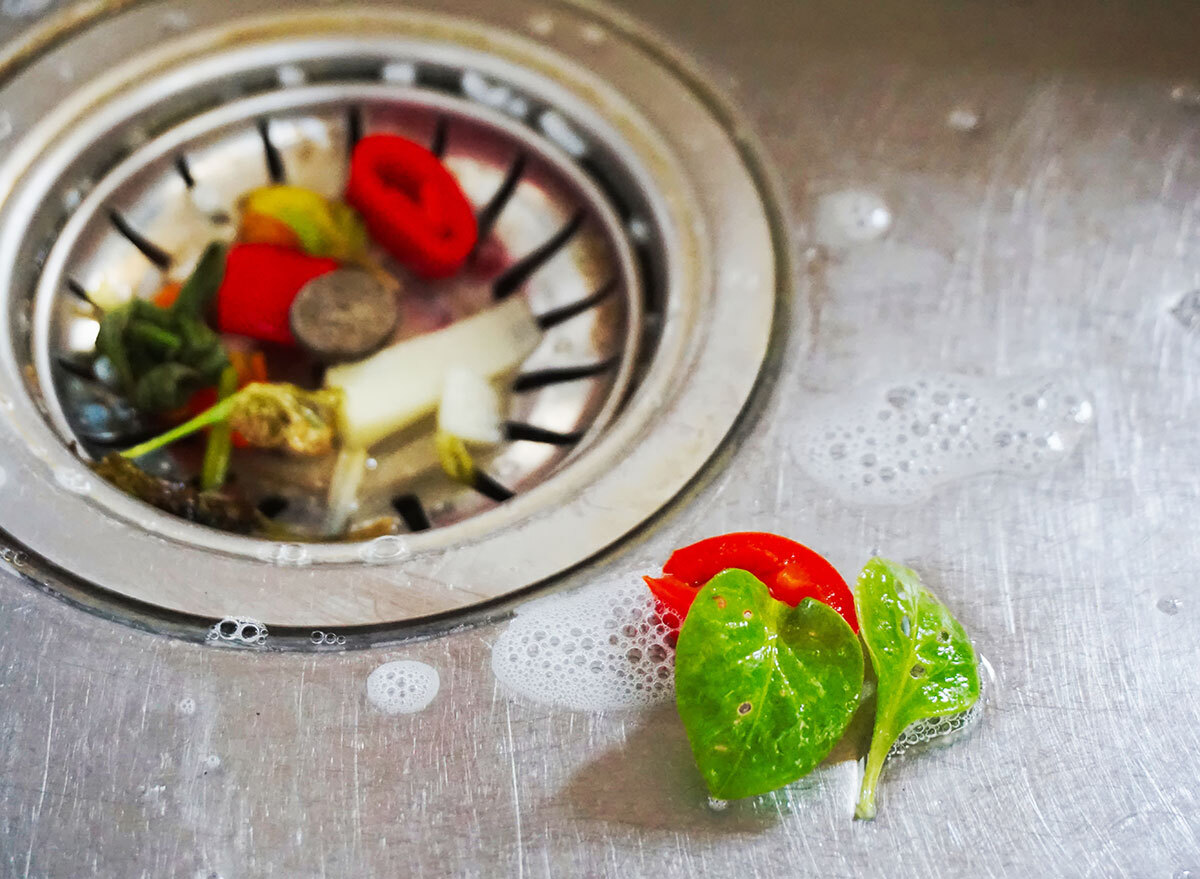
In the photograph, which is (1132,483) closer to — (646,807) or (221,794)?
(646,807)

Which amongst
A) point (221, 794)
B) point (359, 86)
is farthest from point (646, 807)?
point (359, 86)

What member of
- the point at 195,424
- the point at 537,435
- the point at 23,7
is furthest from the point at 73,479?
the point at 23,7

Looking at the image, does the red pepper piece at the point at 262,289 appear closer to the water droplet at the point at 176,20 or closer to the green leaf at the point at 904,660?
the water droplet at the point at 176,20

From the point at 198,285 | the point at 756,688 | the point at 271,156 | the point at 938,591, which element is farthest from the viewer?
the point at 271,156

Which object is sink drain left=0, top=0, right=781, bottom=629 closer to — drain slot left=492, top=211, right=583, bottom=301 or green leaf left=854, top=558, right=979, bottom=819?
drain slot left=492, top=211, right=583, bottom=301

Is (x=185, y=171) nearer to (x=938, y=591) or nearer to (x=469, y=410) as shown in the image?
(x=469, y=410)

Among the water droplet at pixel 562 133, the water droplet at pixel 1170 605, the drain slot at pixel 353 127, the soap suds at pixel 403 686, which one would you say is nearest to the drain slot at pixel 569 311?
the water droplet at pixel 562 133

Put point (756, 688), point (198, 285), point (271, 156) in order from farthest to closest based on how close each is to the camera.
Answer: point (271, 156) < point (198, 285) < point (756, 688)

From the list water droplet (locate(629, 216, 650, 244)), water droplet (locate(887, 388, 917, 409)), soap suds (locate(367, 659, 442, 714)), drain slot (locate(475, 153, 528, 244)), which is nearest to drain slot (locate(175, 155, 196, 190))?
drain slot (locate(475, 153, 528, 244))
